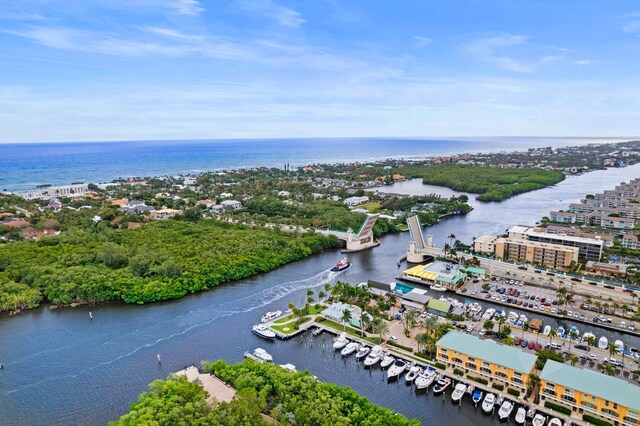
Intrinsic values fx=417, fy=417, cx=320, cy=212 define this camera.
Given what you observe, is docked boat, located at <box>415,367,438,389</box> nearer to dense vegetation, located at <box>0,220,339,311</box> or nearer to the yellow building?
dense vegetation, located at <box>0,220,339,311</box>

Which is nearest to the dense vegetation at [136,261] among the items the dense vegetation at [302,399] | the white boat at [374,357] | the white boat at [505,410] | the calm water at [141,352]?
the calm water at [141,352]

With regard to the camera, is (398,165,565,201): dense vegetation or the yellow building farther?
(398,165,565,201): dense vegetation

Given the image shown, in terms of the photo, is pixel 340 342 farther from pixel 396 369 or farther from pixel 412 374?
pixel 412 374

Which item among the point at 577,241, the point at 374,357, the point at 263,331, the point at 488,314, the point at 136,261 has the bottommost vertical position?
the point at 374,357

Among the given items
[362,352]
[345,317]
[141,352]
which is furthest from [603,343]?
[141,352]

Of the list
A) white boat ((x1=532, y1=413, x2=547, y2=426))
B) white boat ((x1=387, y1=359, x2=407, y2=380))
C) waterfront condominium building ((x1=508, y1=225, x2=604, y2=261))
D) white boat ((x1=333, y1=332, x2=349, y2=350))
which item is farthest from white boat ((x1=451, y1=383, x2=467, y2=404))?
waterfront condominium building ((x1=508, y1=225, x2=604, y2=261))

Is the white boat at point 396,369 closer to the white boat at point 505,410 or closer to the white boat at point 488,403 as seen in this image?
the white boat at point 488,403

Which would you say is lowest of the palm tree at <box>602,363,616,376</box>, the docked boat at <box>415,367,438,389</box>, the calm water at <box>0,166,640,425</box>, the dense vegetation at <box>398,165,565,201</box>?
the calm water at <box>0,166,640,425</box>
